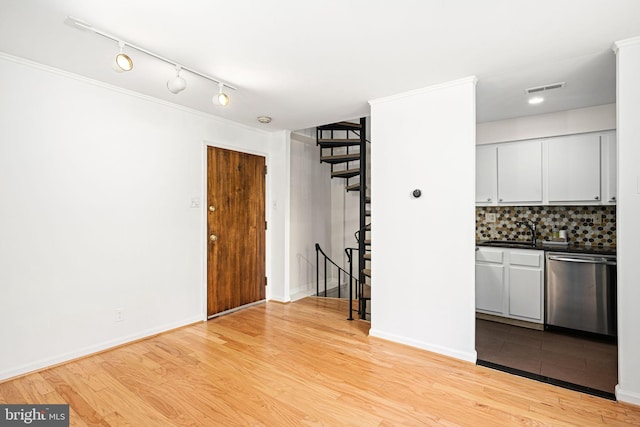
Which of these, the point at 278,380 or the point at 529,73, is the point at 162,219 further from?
the point at 529,73

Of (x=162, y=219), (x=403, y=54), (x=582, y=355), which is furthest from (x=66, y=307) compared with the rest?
(x=582, y=355)

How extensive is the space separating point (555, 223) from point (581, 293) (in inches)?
38.5

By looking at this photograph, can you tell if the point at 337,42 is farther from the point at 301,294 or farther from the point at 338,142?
the point at 301,294

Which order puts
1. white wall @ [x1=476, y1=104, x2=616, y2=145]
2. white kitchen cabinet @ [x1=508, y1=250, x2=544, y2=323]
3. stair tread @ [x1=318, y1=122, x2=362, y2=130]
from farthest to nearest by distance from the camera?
stair tread @ [x1=318, y1=122, x2=362, y2=130]
white kitchen cabinet @ [x1=508, y1=250, x2=544, y2=323]
white wall @ [x1=476, y1=104, x2=616, y2=145]

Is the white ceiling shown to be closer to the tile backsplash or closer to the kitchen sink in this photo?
the tile backsplash

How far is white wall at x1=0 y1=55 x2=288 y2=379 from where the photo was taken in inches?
97.3

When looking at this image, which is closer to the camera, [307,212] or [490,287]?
[490,287]

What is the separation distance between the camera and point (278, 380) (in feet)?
8.18

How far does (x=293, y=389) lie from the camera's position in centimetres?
237

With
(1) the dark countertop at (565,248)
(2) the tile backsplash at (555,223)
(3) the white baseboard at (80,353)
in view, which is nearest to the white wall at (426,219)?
(1) the dark countertop at (565,248)

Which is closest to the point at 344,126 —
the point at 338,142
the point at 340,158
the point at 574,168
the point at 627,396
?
the point at 338,142

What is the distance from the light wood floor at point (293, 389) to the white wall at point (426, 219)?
269mm

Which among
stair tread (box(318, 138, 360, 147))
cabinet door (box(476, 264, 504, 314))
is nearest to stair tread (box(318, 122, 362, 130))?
stair tread (box(318, 138, 360, 147))

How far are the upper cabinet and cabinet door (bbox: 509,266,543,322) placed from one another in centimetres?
88
